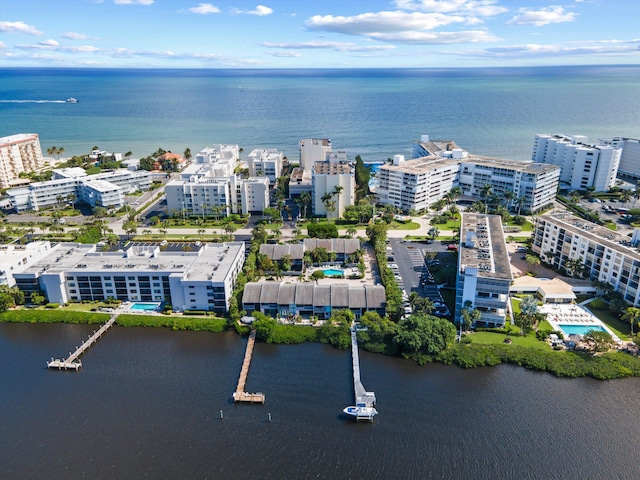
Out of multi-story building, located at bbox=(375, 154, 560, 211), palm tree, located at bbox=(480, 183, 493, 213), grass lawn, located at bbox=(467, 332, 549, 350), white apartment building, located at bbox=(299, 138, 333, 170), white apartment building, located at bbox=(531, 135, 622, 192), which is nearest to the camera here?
grass lawn, located at bbox=(467, 332, 549, 350)

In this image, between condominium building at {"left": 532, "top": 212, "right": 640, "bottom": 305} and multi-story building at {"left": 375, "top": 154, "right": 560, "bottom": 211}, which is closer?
condominium building at {"left": 532, "top": 212, "right": 640, "bottom": 305}

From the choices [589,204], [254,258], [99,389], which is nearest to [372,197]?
[254,258]

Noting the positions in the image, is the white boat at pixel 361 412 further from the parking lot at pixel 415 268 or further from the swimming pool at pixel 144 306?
the swimming pool at pixel 144 306

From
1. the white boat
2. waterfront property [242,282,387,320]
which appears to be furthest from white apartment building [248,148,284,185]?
the white boat

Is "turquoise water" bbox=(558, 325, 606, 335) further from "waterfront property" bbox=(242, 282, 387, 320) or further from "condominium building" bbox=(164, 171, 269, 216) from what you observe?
"condominium building" bbox=(164, 171, 269, 216)

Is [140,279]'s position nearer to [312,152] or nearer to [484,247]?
[484,247]

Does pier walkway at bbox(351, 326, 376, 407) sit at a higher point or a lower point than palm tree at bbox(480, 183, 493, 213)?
lower

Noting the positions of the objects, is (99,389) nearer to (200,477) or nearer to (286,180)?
(200,477)

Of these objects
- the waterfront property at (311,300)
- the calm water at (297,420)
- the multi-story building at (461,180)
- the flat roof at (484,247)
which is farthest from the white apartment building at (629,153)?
the waterfront property at (311,300)
